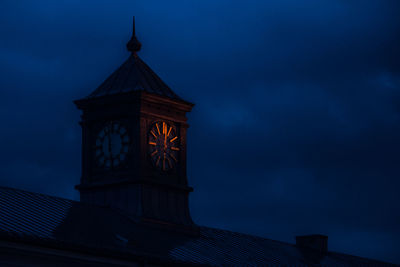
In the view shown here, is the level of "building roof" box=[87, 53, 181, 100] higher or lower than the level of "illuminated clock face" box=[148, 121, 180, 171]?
higher

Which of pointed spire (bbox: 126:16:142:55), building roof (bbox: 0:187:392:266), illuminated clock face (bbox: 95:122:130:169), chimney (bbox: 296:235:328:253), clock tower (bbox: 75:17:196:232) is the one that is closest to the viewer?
building roof (bbox: 0:187:392:266)

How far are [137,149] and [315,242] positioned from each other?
1485 centimetres

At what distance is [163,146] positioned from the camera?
136 ft

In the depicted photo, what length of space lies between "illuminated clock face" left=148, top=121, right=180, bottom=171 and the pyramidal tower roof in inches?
51.8

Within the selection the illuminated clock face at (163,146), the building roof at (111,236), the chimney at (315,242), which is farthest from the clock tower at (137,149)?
the chimney at (315,242)

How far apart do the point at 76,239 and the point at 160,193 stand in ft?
31.1

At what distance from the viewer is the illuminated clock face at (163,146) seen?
40781 mm

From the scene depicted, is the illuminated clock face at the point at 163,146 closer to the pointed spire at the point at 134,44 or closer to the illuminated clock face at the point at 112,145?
the illuminated clock face at the point at 112,145

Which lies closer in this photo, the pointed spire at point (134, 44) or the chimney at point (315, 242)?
the pointed spire at point (134, 44)

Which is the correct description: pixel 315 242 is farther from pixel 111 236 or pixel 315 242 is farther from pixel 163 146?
pixel 111 236

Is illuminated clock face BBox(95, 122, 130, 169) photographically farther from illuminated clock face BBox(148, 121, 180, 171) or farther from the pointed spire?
the pointed spire

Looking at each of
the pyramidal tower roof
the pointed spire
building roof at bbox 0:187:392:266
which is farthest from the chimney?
the pointed spire

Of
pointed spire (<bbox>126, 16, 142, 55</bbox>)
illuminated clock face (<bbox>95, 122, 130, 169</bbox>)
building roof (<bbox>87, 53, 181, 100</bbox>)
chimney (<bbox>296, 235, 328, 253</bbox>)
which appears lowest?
chimney (<bbox>296, 235, 328, 253</bbox>)

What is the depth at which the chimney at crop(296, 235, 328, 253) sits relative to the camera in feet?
169
